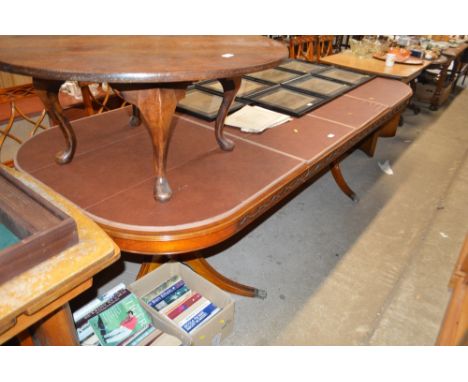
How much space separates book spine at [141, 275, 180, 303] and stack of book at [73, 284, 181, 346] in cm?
9

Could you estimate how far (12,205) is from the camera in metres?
0.83

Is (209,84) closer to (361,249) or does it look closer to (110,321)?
(361,249)

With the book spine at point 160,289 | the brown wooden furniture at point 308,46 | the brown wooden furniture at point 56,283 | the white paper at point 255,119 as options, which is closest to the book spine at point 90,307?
the book spine at point 160,289

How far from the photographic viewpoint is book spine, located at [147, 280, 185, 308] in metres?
1.44

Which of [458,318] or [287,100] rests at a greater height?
[287,100]

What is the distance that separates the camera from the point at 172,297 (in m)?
1.48

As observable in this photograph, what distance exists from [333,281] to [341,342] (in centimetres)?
35

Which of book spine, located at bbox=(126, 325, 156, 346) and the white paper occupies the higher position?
the white paper

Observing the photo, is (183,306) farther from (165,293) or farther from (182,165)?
(182,165)

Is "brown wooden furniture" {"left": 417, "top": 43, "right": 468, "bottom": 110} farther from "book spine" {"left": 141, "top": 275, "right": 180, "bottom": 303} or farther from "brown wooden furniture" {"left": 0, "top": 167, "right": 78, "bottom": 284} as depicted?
"brown wooden furniture" {"left": 0, "top": 167, "right": 78, "bottom": 284}

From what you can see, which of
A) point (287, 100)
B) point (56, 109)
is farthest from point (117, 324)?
point (287, 100)

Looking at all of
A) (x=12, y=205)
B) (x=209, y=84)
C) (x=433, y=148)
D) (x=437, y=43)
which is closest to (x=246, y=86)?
(x=209, y=84)

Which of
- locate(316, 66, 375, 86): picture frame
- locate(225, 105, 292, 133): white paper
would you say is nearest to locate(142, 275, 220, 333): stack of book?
locate(225, 105, 292, 133): white paper

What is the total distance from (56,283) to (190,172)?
0.65m
